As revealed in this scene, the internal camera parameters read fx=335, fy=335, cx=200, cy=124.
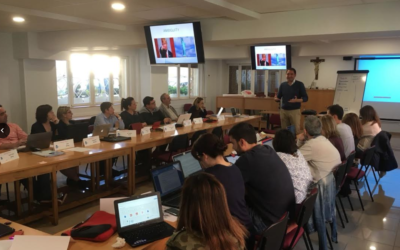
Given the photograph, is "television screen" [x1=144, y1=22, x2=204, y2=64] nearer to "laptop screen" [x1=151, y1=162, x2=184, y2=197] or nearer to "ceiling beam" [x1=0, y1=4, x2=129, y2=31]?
"ceiling beam" [x1=0, y1=4, x2=129, y2=31]

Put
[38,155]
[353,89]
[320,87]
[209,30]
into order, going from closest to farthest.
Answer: [38,155] < [209,30] < [353,89] < [320,87]

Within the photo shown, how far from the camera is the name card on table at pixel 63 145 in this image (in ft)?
13.0

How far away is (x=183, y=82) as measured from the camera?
39.7ft

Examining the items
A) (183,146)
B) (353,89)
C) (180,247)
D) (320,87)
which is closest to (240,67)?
(320,87)

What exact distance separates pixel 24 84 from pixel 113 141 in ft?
12.8

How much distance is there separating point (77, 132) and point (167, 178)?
228 centimetres

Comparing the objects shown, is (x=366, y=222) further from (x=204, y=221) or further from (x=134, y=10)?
(x=134, y=10)

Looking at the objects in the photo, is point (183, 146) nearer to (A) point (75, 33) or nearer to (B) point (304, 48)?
(A) point (75, 33)

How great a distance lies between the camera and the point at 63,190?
4.45 metres

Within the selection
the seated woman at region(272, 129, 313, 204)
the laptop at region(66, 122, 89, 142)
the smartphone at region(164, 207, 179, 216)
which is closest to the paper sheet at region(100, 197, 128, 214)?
the smartphone at region(164, 207, 179, 216)

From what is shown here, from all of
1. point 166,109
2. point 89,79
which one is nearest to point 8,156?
point 166,109

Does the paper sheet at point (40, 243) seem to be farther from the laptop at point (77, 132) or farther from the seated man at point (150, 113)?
the seated man at point (150, 113)

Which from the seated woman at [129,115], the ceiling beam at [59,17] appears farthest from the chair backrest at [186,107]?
the seated woman at [129,115]

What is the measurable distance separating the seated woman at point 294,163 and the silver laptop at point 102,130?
2757 millimetres
